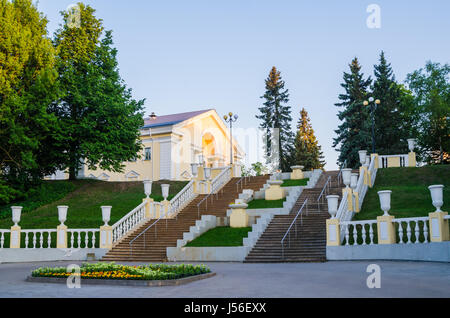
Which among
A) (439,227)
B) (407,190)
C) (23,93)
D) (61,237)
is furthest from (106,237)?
(407,190)

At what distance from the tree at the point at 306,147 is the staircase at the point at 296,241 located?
3436 cm

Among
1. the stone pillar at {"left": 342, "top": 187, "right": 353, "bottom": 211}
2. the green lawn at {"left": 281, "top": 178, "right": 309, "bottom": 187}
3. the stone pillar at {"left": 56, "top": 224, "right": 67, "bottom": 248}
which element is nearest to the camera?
the stone pillar at {"left": 342, "top": 187, "right": 353, "bottom": 211}

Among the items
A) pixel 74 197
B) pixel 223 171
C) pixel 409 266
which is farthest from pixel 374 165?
pixel 74 197

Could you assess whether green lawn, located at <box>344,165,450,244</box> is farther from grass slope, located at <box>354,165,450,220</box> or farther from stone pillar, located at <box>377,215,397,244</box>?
stone pillar, located at <box>377,215,397,244</box>

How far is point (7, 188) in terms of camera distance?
2900 centimetres

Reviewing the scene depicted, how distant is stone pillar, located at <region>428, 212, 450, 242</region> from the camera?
47.8 ft

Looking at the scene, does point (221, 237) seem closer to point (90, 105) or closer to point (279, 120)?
point (90, 105)

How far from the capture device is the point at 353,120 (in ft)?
160

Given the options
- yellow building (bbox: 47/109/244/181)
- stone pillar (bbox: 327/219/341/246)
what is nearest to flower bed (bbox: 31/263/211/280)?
stone pillar (bbox: 327/219/341/246)

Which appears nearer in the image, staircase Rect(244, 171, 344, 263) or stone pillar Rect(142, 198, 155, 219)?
staircase Rect(244, 171, 344, 263)

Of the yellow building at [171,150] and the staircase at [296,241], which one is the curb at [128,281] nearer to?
the staircase at [296,241]

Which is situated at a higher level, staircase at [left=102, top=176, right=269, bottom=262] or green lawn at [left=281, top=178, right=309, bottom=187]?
green lawn at [left=281, top=178, right=309, bottom=187]

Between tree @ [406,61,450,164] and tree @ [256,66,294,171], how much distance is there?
1542 cm
